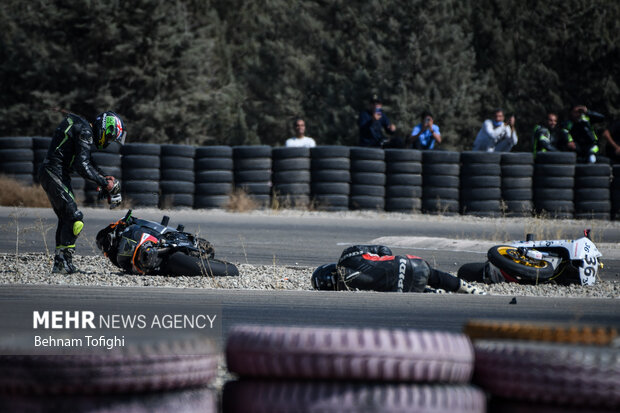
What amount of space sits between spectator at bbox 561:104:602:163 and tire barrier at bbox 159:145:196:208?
23.6 feet

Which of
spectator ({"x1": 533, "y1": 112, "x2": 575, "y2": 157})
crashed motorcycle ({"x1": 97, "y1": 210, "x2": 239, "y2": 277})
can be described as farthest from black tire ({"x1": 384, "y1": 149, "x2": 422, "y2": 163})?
crashed motorcycle ({"x1": 97, "y1": 210, "x2": 239, "y2": 277})

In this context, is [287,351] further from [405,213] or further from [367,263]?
[405,213]

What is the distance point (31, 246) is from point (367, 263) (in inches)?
201

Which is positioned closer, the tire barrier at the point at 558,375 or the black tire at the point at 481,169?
the tire barrier at the point at 558,375

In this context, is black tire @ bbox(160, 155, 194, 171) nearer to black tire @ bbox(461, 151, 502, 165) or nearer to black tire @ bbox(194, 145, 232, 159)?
black tire @ bbox(194, 145, 232, 159)

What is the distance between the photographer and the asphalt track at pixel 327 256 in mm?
6098

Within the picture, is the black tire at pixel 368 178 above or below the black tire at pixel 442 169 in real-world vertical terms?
below

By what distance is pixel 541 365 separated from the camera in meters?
2.96

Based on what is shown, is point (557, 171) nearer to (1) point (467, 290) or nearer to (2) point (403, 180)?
(2) point (403, 180)

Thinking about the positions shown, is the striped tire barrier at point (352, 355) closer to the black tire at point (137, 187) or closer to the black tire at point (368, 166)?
the black tire at point (137, 187)

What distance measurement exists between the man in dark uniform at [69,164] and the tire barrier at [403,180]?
8015 millimetres

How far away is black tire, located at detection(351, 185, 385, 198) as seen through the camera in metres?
15.7

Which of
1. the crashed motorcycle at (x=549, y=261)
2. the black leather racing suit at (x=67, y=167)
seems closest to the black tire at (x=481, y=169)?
the crashed motorcycle at (x=549, y=261)
